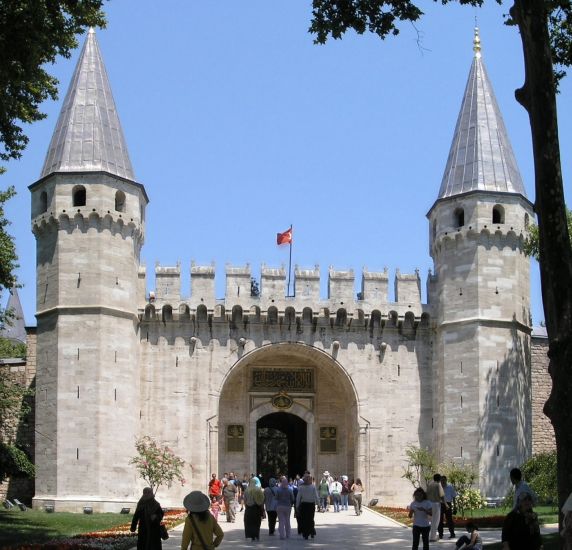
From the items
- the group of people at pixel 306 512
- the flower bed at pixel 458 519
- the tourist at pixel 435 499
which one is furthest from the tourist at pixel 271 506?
the tourist at pixel 435 499

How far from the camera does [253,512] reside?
22.3 metres

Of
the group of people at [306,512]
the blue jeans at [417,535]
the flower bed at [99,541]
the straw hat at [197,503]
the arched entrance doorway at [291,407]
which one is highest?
the arched entrance doorway at [291,407]

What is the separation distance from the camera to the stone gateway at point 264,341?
106 ft

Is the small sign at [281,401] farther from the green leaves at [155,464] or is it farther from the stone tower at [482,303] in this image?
the stone tower at [482,303]

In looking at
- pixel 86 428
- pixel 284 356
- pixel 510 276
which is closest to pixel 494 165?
pixel 510 276

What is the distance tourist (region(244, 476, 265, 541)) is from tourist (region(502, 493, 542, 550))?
10601 millimetres

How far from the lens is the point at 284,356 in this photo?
121 feet

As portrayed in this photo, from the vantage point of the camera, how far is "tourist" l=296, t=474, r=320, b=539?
885 inches

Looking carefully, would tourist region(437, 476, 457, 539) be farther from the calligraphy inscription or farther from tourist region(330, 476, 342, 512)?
the calligraphy inscription

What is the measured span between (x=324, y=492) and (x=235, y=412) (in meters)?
5.40

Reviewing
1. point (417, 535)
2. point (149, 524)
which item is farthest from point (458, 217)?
point (149, 524)

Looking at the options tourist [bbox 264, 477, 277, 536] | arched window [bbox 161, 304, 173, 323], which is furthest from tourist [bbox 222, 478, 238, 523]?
arched window [bbox 161, 304, 173, 323]

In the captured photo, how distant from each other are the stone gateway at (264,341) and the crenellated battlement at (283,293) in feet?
0.14

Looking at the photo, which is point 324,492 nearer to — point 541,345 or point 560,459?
point 541,345
